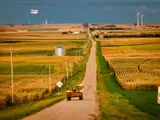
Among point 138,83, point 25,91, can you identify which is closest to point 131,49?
point 138,83

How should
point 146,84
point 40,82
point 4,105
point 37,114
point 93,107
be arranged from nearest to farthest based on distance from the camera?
point 37,114 < point 93,107 < point 4,105 < point 146,84 < point 40,82

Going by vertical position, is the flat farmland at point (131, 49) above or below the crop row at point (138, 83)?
above

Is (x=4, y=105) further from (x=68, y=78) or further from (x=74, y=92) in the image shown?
(x=68, y=78)

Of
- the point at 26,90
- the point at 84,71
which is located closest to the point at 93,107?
the point at 26,90

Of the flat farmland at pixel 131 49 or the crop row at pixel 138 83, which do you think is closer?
the crop row at pixel 138 83

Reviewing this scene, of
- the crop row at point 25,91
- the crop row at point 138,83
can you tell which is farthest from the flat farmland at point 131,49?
the crop row at point 138,83

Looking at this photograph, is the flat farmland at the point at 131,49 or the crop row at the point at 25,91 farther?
the flat farmland at the point at 131,49

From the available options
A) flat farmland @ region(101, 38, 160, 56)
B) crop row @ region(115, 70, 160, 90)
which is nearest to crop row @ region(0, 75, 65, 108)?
crop row @ region(115, 70, 160, 90)

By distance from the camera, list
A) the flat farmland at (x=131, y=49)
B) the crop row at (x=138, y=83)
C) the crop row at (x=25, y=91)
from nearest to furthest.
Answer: the crop row at (x=25, y=91) → the crop row at (x=138, y=83) → the flat farmland at (x=131, y=49)

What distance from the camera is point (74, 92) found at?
42.1 m

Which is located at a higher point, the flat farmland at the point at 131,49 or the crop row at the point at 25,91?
the flat farmland at the point at 131,49

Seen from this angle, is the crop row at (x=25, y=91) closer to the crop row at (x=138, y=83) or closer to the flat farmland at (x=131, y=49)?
the crop row at (x=138, y=83)

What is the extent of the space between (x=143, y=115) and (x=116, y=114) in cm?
202

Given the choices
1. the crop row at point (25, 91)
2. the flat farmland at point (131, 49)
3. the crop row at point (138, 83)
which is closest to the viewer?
the crop row at point (25, 91)
